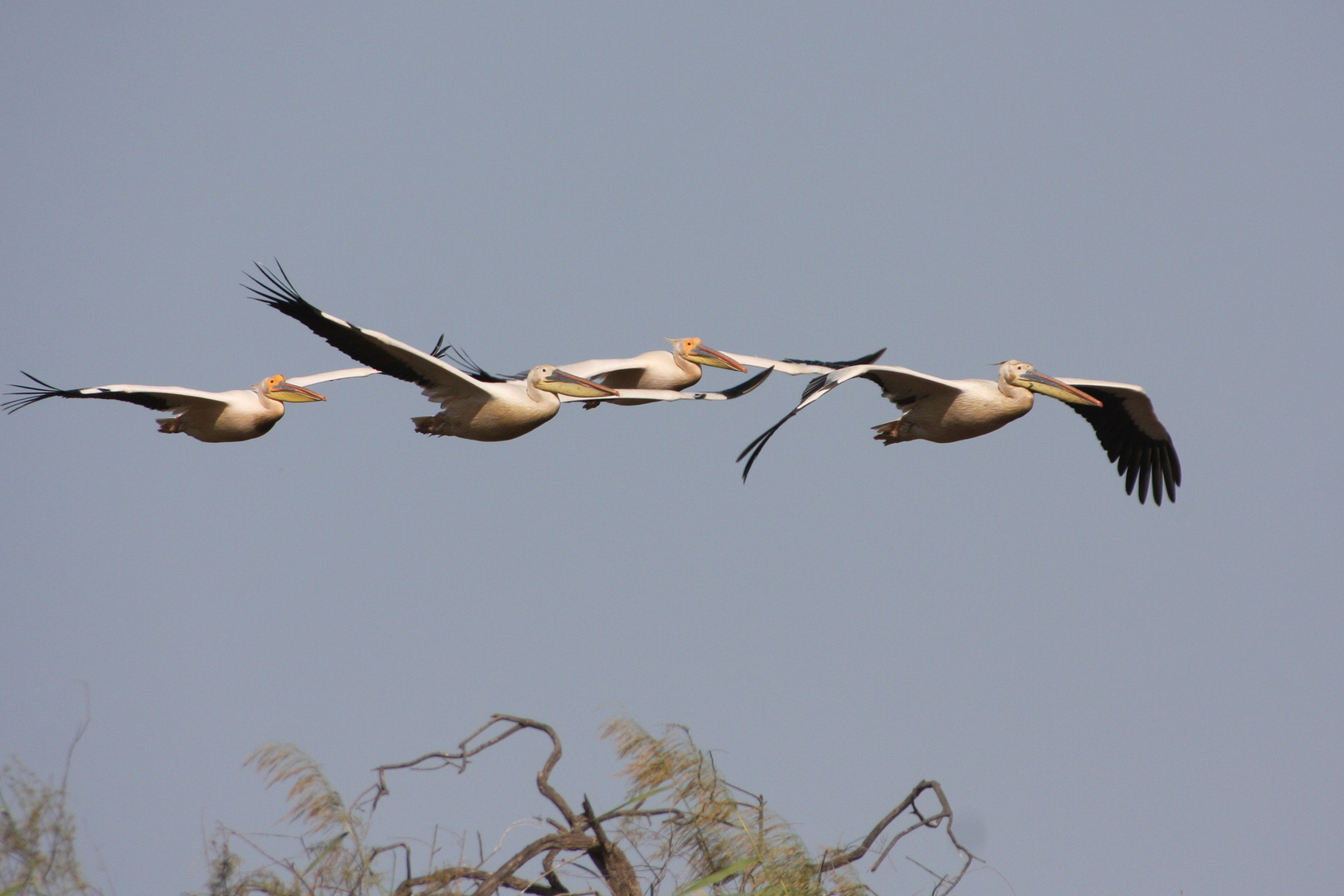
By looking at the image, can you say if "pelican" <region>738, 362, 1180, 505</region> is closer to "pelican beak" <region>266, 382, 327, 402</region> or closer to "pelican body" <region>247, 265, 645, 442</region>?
"pelican body" <region>247, 265, 645, 442</region>

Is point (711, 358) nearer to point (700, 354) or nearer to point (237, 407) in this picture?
point (700, 354)

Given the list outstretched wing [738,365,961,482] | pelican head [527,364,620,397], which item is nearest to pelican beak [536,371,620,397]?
pelican head [527,364,620,397]

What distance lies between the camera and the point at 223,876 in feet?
21.9

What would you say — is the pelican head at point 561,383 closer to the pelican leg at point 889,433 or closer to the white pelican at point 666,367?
the white pelican at point 666,367

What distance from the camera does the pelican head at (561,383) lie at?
36.7 ft

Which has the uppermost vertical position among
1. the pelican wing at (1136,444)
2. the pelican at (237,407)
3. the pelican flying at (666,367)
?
the pelican wing at (1136,444)

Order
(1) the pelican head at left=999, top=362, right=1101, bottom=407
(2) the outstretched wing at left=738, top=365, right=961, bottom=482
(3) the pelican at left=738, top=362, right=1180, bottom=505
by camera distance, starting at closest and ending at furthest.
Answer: (2) the outstretched wing at left=738, top=365, right=961, bottom=482, (3) the pelican at left=738, top=362, right=1180, bottom=505, (1) the pelican head at left=999, top=362, right=1101, bottom=407

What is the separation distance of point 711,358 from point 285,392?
4.10 m

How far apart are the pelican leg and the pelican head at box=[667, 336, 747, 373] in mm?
2141

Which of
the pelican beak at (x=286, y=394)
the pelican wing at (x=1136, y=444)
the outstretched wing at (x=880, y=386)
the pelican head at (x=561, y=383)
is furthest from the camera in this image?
the pelican wing at (x=1136, y=444)

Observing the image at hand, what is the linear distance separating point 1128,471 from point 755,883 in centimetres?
776

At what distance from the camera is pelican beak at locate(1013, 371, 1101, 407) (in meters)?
11.4

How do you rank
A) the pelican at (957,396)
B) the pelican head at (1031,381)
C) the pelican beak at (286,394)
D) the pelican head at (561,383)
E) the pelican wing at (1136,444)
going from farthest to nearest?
the pelican wing at (1136,444), the pelican beak at (286,394), the pelican head at (1031,381), the pelican head at (561,383), the pelican at (957,396)

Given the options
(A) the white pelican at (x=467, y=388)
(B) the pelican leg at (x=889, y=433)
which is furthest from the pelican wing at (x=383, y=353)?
(B) the pelican leg at (x=889, y=433)
